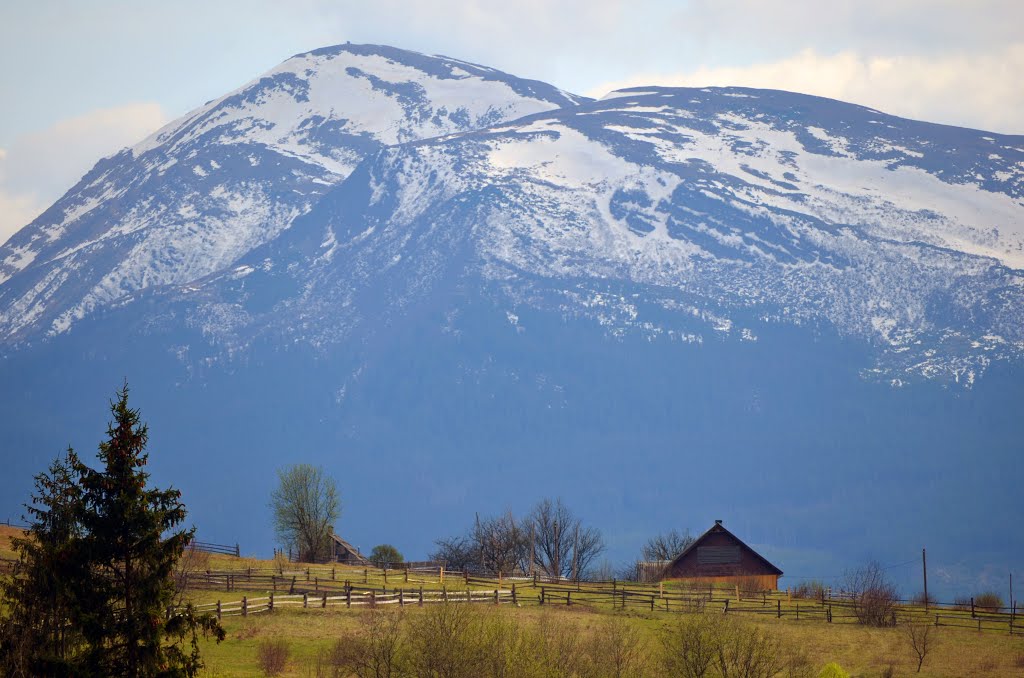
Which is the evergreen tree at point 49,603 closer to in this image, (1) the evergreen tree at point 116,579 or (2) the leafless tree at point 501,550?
(1) the evergreen tree at point 116,579

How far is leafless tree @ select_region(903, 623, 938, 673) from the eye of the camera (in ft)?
187

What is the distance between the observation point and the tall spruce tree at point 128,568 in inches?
1102

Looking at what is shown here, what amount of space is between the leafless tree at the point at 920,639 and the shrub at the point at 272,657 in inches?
1057

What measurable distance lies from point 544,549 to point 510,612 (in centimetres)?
6142

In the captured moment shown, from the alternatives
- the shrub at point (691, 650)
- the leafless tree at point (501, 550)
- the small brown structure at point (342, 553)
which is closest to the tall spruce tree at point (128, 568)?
the shrub at point (691, 650)

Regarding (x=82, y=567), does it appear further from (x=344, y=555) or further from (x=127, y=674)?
(x=344, y=555)

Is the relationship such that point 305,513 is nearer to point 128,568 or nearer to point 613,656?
point 613,656

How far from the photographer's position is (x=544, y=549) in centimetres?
12244

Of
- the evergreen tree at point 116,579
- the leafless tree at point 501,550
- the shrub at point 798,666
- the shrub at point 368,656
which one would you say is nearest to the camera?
the evergreen tree at point 116,579

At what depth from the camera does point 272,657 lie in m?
48.5

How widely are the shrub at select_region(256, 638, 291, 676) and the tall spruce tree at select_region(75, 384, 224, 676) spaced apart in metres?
19.6

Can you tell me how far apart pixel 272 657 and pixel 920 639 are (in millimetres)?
30187

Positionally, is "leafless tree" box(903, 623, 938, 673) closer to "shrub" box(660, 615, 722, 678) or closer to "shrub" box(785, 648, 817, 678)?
"shrub" box(785, 648, 817, 678)

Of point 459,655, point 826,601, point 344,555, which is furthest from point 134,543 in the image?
point 344,555
